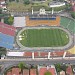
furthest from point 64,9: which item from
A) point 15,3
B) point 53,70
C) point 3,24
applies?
point 53,70

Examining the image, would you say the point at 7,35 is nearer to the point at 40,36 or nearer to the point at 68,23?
the point at 40,36

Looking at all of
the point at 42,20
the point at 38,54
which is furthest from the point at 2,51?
the point at 42,20

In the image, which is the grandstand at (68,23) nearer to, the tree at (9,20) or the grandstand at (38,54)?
the grandstand at (38,54)

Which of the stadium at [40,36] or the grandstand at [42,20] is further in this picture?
the grandstand at [42,20]

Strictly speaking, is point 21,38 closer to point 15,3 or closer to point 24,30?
point 24,30

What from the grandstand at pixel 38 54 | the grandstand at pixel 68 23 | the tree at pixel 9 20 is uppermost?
the tree at pixel 9 20

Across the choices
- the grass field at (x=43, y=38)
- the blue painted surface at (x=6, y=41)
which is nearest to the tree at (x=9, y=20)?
the grass field at (x=43, y=38)

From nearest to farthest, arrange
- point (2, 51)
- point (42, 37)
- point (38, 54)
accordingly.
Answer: point (38, 54), point (2, 51), point (42, 37)
